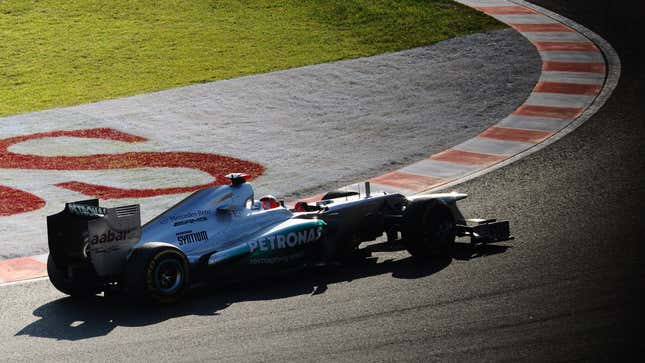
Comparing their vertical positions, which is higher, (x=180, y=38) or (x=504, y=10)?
(x=504, y=10)

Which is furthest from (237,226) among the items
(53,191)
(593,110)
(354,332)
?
(593,110)

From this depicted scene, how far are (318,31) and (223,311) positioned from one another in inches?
667

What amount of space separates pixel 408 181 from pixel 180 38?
12769 mm

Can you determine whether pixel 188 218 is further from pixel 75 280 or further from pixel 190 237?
pixel 75 280

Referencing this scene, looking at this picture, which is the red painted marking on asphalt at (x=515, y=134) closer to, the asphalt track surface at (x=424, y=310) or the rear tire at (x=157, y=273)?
the asphalt track surface at (x=424, y=310)

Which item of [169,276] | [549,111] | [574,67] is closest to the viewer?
[169,276]

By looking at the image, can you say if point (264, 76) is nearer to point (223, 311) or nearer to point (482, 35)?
point (482, 35)

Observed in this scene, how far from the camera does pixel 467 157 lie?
17.9 m

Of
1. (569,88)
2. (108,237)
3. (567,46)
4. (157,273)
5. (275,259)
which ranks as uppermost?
(567,46)

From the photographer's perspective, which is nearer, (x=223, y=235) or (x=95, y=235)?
(x=95, y=235)

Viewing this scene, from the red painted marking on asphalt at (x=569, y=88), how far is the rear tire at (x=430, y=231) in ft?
28.6

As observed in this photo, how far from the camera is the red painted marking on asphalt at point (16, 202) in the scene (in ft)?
54.9

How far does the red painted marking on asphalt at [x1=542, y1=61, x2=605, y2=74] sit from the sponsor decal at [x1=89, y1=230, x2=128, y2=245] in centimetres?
1309

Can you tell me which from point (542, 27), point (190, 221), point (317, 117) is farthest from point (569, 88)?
point (190, 221)
